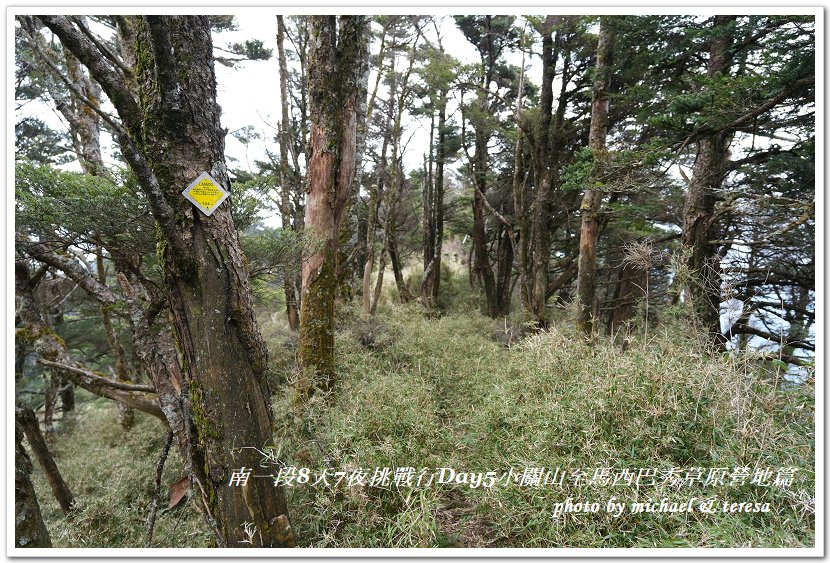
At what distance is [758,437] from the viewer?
202cm

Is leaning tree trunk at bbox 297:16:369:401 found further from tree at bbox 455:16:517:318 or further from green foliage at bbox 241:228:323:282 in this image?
tree at bbox 455:16:517:318

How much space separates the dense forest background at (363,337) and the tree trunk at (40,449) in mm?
23

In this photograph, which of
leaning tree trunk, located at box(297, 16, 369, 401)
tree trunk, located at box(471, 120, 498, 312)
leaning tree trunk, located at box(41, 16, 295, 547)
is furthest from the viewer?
tree trunk, located at box(471, 120, 498, 312)

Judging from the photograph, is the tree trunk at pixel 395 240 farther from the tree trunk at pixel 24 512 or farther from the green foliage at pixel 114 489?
the tree trunk at pixel 24 512

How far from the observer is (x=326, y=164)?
331 centimetres

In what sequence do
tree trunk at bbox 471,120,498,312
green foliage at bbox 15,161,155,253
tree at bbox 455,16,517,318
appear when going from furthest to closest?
tree trunk at bbox 471,120,498,312
tree at bbox 455,16,517,318
green foliage at bbox 15,161,155,253

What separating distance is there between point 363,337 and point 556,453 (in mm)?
3786

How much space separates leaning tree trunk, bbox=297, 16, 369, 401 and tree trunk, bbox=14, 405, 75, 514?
2.01 m

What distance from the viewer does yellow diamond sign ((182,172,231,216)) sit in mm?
1629

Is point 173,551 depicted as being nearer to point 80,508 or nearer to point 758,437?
point 80,508

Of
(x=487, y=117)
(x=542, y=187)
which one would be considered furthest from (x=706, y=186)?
(x=487, y=117)

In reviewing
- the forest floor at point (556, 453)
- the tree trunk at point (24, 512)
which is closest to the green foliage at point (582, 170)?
the forest floor at point (556, 453)

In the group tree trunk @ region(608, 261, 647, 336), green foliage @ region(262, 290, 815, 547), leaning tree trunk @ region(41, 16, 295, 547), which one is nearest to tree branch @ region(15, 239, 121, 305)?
green foliage @ region(262, 290, 815, 547)

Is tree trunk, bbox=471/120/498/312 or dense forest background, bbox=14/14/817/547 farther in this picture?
tree trunk, bbox=471/120/498/312
